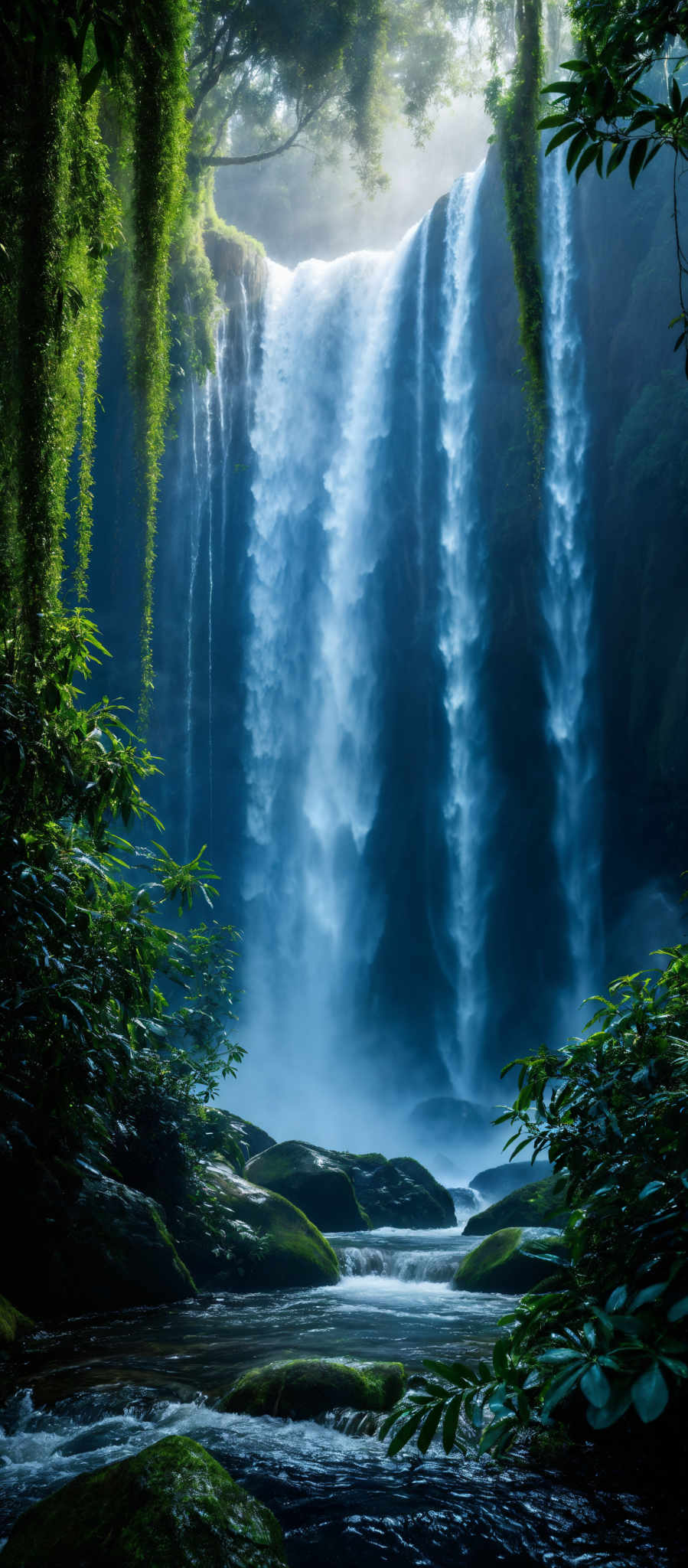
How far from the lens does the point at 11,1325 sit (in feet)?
16.3

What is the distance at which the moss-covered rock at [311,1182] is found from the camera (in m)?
11.4

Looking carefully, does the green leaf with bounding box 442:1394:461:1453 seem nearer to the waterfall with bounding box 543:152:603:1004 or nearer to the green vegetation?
the green vegetation

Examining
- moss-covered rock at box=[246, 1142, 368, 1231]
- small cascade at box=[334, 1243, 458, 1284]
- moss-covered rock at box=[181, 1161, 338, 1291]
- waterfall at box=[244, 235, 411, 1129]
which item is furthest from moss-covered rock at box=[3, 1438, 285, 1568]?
waterfall at box=[244, 235, 411, 1129]

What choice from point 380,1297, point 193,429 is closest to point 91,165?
point 380,1297

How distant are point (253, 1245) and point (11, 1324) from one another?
11.7 feet

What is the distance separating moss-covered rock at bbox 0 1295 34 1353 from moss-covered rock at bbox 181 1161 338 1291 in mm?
2471

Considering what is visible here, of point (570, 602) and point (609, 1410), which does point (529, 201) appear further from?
point (570, 602)

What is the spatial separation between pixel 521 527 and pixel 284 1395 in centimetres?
2042

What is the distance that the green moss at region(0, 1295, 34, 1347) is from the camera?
15.7ft

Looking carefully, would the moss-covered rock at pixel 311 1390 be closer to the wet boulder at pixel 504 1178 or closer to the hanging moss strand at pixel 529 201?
the hanging moss strand at pixel 529 201

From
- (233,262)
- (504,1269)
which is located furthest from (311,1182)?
(233,262)

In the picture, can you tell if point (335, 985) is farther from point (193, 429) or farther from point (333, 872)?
point (193, 429)

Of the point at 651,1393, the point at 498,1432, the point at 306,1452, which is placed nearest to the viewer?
the point at 651,1393

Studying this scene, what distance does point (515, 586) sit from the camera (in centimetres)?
2159
